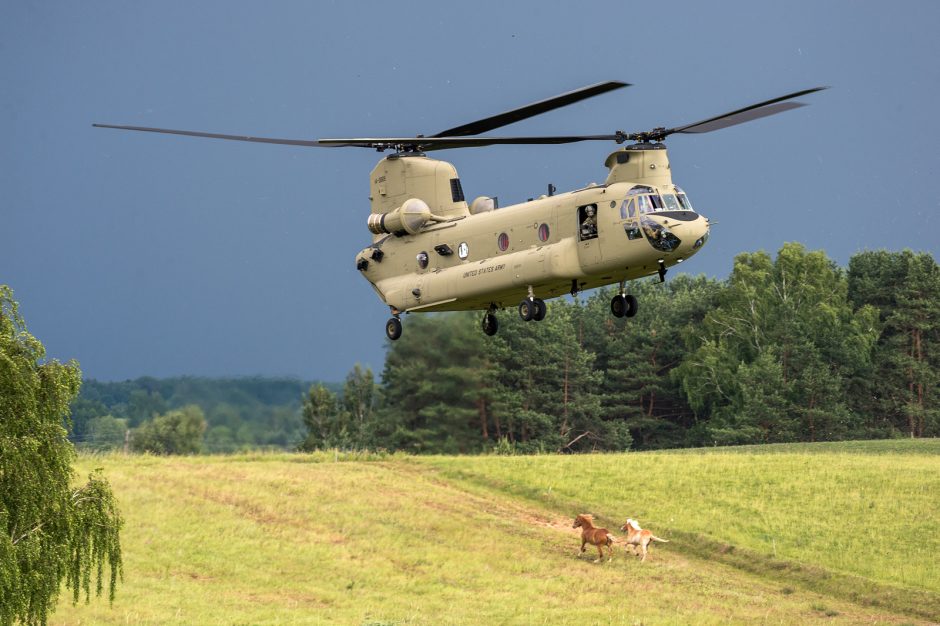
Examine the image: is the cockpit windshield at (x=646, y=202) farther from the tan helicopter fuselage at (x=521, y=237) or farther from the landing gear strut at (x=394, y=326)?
A: the landing gear strut at (x=394, y=326)

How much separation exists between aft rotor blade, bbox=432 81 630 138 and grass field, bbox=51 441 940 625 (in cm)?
1621

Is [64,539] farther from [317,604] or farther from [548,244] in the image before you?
[317,604]

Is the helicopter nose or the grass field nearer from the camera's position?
the helicopter nose

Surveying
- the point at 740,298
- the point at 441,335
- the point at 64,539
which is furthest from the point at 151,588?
the point at 740,298

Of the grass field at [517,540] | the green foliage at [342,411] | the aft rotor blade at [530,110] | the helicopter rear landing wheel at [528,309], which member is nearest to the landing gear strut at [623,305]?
the helicopter rear landing wheel at [528,309]

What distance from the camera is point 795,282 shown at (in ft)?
357

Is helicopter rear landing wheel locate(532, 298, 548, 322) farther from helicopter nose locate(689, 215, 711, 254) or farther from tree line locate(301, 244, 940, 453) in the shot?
tree line locate(301, 244, 940, 453)

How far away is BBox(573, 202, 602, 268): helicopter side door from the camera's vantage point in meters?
30.3

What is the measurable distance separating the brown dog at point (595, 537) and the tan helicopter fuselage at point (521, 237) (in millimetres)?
18738

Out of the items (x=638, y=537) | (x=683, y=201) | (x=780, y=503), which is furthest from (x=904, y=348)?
(x=683, y=201)

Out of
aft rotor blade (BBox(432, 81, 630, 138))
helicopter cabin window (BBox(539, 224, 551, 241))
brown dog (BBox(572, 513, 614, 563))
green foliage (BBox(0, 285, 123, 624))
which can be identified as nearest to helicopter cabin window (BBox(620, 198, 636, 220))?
helicopter cabin window (BBox(539, 224, 551, 241))

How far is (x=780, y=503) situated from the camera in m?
57.7

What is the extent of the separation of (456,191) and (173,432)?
50.3 m

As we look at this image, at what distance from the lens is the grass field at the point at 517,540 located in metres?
44.4
